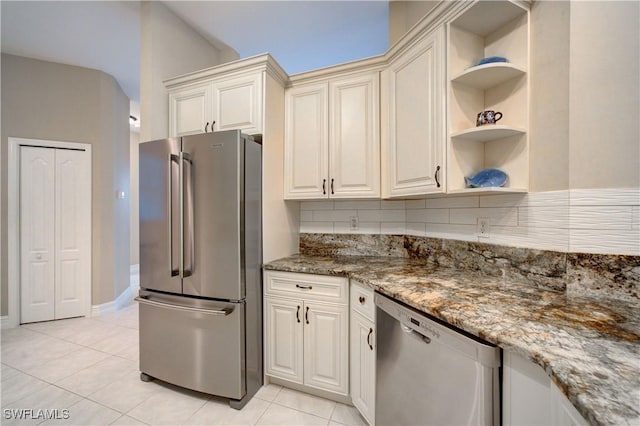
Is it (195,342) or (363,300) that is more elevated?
(363,300)

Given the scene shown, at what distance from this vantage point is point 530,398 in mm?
774

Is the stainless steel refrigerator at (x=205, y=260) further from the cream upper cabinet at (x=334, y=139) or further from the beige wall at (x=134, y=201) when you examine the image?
the beige wall at (x=134, y=201)

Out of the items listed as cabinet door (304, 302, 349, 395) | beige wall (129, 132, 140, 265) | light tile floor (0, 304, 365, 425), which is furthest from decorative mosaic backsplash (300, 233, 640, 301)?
beige wall (129, 132, 140, 265)

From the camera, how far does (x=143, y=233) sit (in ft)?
6.39

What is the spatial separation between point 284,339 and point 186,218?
1.09 metres

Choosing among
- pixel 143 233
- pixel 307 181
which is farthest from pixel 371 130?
pixel 143 233

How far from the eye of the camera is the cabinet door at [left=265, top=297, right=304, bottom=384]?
1854 mm

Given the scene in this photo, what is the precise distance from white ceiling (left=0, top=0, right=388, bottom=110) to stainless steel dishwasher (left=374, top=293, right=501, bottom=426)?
2477mm

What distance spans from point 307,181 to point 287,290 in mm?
879

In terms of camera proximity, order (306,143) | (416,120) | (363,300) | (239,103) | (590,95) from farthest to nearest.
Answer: (306,143) < (239,103) < (416,120) < (363,300) < (590,95)

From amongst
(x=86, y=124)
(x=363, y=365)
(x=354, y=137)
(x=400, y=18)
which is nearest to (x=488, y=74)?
(x=354, y=137)

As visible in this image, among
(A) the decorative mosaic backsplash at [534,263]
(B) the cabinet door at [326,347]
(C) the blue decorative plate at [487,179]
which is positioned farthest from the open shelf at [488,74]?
(B) the cabinet door at [326,347]

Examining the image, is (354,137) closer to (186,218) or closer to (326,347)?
(186,218)

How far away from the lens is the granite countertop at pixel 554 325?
1.83ft
